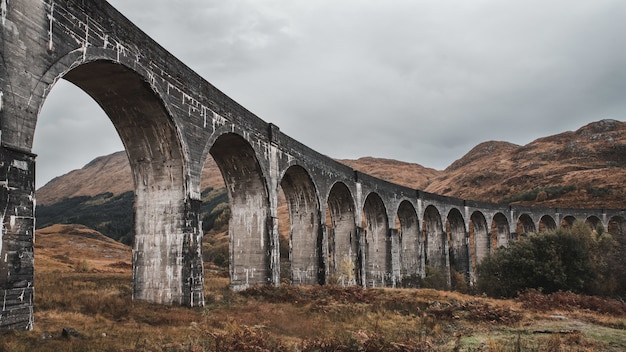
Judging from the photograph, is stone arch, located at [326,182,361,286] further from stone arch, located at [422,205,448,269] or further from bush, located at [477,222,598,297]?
stone arch, located at [422,205,448,269]

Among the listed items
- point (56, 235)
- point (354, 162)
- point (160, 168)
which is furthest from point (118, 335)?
point (354, 162)

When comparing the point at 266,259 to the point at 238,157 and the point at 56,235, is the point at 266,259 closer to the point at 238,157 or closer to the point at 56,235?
the point at 238,157

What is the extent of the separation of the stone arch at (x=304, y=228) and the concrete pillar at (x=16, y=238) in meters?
15.0

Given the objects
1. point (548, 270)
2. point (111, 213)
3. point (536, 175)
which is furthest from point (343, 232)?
point (536, 175)

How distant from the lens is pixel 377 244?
29953mm

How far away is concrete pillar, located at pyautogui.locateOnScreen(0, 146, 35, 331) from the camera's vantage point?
6.93 metres

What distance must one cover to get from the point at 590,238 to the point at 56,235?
47.7m

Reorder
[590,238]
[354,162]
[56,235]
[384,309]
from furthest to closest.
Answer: [354,162] → [56,235] → [590,238] → [384,309]

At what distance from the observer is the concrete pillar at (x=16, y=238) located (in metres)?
6.93

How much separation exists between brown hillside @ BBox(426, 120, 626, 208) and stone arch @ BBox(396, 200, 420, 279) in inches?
1480

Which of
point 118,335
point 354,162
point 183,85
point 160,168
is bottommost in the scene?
point 118,335

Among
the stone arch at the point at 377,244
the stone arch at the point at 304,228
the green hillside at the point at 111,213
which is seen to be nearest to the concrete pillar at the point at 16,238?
the stone arch at the point at 304,228

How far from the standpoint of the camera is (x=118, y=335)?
8.18 meters

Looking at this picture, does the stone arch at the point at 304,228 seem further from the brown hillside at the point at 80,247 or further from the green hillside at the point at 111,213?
the green hillside at the point at 111,213
